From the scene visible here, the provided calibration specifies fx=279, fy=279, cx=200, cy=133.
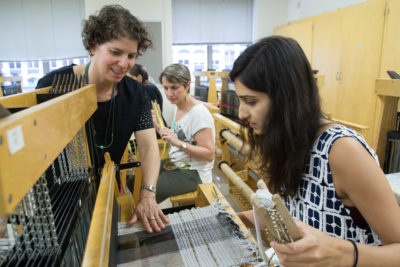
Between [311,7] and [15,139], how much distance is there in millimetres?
5632

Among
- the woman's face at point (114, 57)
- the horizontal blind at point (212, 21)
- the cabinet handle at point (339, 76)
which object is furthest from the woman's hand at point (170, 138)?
the horizontal blind at point (212, 21)

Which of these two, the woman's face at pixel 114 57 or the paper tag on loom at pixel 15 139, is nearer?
the paper tag on loom at pixel 15 139

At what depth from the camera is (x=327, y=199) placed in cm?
75

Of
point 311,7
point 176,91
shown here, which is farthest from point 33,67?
point 311,7

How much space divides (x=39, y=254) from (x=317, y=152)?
26.9 inches

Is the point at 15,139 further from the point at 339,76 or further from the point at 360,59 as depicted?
the point at 339,76

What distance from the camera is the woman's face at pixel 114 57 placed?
103cm

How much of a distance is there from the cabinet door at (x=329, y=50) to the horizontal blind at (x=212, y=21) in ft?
5.72

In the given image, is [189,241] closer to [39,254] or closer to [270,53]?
[39,254]

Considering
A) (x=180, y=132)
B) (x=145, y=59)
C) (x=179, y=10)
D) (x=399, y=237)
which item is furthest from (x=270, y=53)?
(x=179, y=10)

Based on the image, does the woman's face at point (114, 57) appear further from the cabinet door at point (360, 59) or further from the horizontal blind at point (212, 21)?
the horizontal blind at point (212, 21)

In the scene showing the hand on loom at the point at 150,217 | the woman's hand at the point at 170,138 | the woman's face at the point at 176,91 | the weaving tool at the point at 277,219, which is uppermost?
the woman's face at the point at 176,91

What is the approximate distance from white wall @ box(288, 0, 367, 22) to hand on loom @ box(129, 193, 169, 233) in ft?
14.6

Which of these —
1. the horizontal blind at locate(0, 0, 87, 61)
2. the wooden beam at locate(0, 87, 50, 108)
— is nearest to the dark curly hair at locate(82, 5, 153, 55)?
the wooden beam at locate(0, 87, 50, 108)
